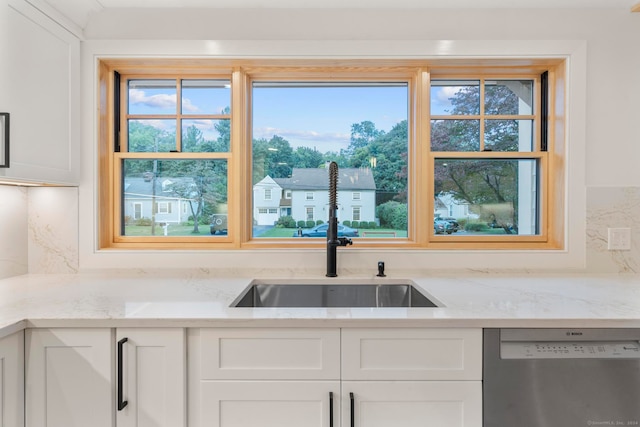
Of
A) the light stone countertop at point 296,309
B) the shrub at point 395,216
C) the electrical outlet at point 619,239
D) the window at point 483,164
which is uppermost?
the window at point 483,164

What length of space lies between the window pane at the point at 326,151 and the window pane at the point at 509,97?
49 cm

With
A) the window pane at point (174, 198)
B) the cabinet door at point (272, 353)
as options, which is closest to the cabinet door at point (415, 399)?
the cabinet door at point (272, 353)

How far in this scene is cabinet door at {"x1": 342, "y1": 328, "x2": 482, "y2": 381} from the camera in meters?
1.21

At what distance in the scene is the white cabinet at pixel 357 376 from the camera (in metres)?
1.21

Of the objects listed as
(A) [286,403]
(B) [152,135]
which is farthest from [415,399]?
(B) [152,135]

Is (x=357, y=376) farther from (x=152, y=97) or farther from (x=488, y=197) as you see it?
(x=152, y=97)

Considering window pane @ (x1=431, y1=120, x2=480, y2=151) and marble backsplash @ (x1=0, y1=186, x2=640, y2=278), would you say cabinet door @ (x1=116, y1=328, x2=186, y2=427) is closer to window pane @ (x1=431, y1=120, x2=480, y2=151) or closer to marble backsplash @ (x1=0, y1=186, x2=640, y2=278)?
marble backsplash @ (x1=0, y1=186, x2=640, y2=278)

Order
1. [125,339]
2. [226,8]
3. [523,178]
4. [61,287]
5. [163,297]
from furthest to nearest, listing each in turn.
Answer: [523,178], [226,8], [61,287], [163,297], [125,339]

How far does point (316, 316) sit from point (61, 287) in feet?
3.97

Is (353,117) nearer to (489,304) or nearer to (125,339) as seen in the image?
(489,304)

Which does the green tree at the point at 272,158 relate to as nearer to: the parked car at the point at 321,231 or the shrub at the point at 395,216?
the parked car at the point at 321,231

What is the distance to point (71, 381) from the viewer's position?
1205 millimetres

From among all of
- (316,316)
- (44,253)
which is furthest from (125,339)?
(44,253)

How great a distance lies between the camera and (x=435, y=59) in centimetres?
188
